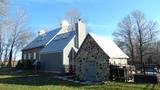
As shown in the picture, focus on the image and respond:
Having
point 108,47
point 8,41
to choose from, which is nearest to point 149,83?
point 108,47

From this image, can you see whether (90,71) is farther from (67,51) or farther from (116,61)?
(67,51)

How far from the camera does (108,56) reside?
71.0 ft

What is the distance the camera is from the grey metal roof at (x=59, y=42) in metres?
32.6

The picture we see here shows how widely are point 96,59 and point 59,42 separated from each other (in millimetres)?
12976

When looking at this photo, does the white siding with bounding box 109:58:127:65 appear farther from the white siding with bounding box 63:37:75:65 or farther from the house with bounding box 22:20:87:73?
the white siding with bounding box 63:37:75:65

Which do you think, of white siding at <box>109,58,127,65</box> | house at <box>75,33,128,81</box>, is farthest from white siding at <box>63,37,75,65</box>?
white siding at <box>109,58,127,65</box>

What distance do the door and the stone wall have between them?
275 millimetres

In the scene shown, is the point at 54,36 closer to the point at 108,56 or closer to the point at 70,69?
the point at 70,69

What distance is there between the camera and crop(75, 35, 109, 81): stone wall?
2198 cm

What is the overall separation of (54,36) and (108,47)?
53.2ft

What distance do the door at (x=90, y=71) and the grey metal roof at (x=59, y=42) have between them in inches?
341

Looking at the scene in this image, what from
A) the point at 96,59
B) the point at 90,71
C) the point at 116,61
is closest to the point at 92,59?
Result: the point at 96,59

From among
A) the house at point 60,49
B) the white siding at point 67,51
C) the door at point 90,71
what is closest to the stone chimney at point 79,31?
the house at point 60,49

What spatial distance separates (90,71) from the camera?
23.5 metres
